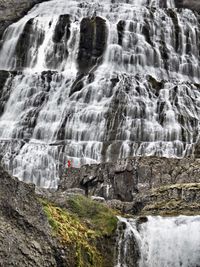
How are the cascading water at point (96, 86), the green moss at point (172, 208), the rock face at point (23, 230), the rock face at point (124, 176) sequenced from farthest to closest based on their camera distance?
the cascading water at point (96, 86) < the rock face at point (124, 176) < the green moss at point (172, 208) < the rock face at point (23, 230)

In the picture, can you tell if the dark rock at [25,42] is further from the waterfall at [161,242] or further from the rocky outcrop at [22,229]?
the rocky outcrop at [22,229]

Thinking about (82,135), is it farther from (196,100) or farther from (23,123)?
(196,100)

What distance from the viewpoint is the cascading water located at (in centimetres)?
3281

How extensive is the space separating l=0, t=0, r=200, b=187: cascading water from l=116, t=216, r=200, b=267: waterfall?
55.6 ft

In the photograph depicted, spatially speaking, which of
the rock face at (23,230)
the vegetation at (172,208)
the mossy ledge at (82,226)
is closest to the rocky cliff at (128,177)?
the vegetation at (172,208)

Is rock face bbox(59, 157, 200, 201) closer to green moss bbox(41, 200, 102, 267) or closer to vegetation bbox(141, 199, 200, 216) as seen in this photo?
vegetation bbox(141, 199, 200, 216)

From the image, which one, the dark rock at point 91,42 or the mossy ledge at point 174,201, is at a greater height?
the dark rock at point 91,42

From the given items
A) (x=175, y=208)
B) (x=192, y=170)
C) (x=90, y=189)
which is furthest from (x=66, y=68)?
(x=175, y=208)

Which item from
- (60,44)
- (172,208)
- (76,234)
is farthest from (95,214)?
(60,44)

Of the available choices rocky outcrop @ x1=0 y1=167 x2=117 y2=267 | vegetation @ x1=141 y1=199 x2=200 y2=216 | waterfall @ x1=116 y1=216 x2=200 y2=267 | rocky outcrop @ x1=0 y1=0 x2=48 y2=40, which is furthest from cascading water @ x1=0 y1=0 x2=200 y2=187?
rocky outcrop @ x1=0 y1=167 x2=117 y2=267

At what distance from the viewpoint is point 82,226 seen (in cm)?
1183

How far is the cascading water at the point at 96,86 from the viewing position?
3281cm

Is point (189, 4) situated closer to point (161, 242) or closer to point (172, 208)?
point (172, 208)

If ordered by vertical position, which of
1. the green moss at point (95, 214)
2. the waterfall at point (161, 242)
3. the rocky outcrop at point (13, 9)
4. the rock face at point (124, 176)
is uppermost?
the rocky outcrop at point (13, 9)
